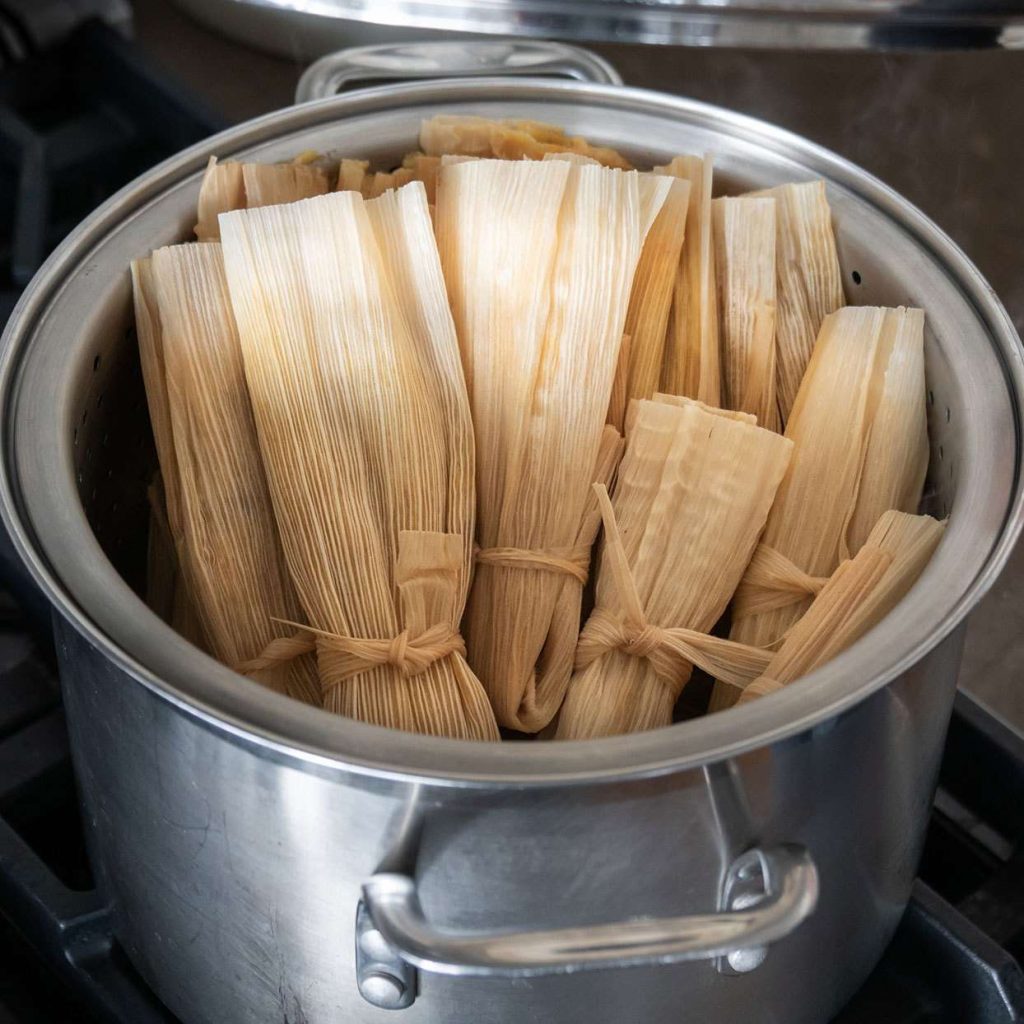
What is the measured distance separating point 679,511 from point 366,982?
31 centimetres

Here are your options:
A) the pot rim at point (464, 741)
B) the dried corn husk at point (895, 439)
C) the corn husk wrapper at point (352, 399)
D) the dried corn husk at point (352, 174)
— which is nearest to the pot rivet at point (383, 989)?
the pot rim at point (464, 741)

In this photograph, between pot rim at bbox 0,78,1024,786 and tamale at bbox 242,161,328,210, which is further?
tamale at bbox 242,161,328,210

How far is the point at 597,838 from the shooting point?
0.49 metres

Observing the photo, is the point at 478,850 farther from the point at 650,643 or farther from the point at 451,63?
the point at 451,63

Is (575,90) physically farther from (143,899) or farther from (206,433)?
(143,899)

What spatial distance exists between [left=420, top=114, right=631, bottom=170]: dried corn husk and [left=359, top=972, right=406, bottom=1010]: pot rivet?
0.50 meters

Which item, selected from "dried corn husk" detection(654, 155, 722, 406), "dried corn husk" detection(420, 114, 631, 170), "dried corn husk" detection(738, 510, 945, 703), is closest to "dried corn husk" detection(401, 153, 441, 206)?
"dried corn husk" detection(420, 114, 631, 170)

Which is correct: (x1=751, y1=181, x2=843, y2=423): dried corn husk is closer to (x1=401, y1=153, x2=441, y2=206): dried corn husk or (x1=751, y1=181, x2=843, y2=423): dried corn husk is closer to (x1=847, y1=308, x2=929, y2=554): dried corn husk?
(x1=847, y1=308, x2=929, y2=554): dried corn husk

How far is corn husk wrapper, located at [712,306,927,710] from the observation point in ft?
2.32

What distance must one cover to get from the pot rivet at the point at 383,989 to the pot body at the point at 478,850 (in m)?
0.02

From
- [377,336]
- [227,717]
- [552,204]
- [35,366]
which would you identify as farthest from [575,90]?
[227,717]

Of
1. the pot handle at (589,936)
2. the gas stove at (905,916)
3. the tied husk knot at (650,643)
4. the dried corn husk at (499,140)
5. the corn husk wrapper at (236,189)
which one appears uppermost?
the dried corn husk at (499,140)

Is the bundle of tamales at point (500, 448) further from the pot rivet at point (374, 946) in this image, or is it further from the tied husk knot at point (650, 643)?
the pot rivet at point (374, 946)

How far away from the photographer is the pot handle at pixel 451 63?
94 centimetres
